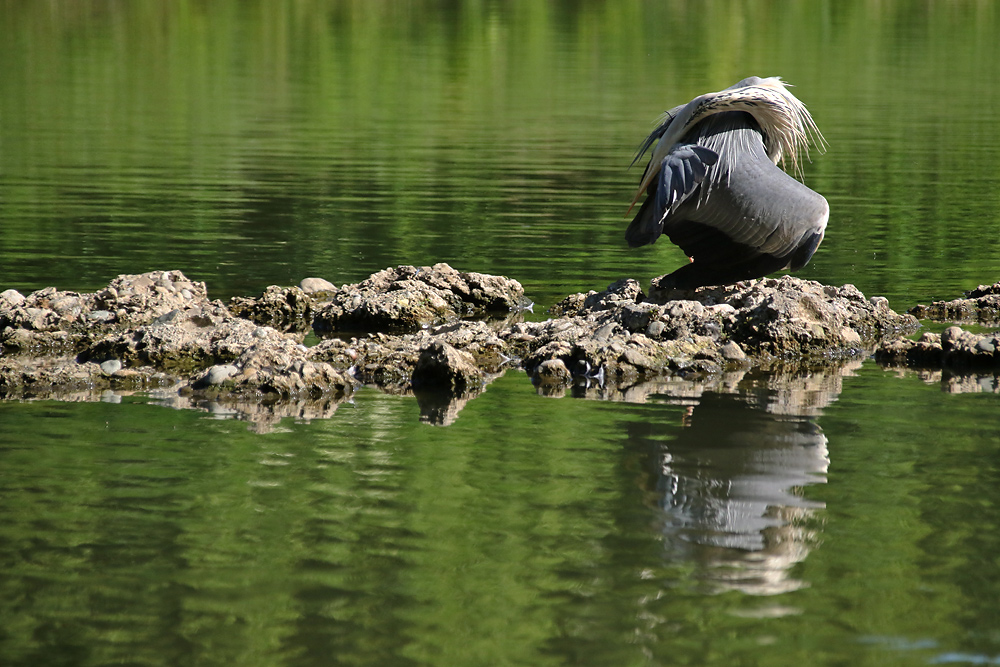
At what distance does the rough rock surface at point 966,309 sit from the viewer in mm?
11109

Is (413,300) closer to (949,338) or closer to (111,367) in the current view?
(111,367)

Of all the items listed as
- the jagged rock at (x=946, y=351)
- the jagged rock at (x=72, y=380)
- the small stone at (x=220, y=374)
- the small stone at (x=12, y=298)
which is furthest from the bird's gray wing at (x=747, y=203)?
the small stone at (x=12, y=298)

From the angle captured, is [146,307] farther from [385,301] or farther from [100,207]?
[100,207]

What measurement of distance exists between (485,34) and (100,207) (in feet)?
112

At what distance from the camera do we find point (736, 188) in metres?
10.4

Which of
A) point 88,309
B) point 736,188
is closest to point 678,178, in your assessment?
point 736,188

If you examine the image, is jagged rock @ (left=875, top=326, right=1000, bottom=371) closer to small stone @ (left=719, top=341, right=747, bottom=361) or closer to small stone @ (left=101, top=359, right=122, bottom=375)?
small stone @ (left=719, top=341, right=747, bottom=361)

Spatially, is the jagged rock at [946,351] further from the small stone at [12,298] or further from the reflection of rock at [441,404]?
the small stone at [12,298]

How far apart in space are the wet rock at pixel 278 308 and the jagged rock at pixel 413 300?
27 cm

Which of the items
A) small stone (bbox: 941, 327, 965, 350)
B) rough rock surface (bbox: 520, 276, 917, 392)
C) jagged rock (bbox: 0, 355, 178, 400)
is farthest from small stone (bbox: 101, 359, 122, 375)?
small stone (bbox: 941, 327, 965, 350)

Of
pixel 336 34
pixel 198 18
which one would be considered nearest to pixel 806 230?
pixel 336 34

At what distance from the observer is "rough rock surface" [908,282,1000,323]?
11.1 metres

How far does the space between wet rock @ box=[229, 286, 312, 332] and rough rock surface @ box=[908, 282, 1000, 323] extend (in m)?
4.69

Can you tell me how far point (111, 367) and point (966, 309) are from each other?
20.8 feet
